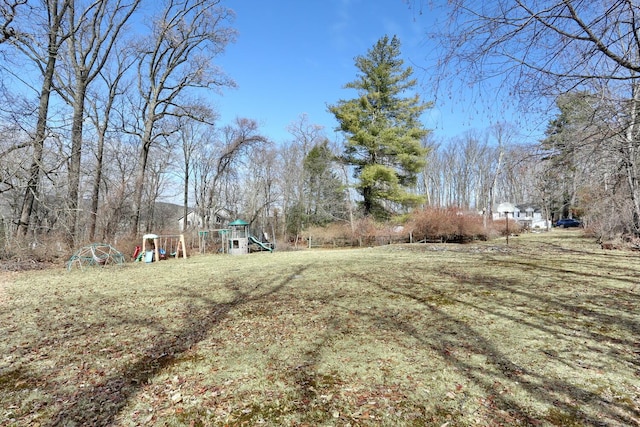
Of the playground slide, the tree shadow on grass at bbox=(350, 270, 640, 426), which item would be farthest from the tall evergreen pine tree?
the tree shadow on grass at bbox=(350, 270, 640, 426)

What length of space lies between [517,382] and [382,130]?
20917 mm

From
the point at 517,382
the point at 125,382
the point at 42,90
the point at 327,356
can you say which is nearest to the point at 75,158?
the point at 42,90

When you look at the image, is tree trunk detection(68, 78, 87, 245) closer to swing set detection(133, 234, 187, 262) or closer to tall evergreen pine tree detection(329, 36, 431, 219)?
swing set detection(133, 234, 187, 262)

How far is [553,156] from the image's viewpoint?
379 centimetres

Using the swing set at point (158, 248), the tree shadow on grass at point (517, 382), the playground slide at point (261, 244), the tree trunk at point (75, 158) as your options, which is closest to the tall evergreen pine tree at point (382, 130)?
the playground slide at point (261, 244)

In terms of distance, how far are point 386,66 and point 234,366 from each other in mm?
24001

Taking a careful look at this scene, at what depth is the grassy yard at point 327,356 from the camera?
2.30 meters

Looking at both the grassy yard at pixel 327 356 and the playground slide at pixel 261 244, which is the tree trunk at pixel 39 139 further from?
the playground slide at pixel 261 244

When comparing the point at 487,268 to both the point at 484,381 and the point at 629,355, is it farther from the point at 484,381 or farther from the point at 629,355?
the point at 484,381

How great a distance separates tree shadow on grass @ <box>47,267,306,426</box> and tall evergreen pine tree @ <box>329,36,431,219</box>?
18.6m

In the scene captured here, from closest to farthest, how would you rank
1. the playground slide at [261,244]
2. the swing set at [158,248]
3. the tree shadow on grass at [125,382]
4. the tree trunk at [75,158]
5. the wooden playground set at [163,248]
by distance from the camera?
the tree shadow on grass at [125,382] → the tree trunk at [75,158] → the wooden playground set at [163,248] → the swing set at [158,248] → the playground slide at [261,244]

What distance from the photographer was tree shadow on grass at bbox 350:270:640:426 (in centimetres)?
→ 217

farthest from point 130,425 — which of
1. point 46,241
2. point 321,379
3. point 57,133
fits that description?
point 46,241

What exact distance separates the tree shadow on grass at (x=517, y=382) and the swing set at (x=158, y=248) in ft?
37.9
